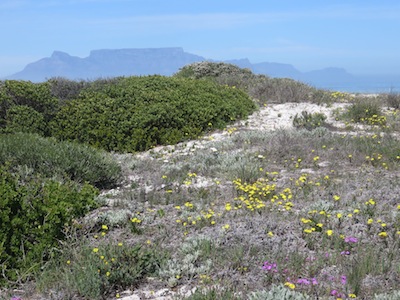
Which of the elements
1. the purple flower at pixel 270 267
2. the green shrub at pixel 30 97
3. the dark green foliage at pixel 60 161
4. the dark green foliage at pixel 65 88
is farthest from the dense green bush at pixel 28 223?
the dark green foliage at pixel 65 88

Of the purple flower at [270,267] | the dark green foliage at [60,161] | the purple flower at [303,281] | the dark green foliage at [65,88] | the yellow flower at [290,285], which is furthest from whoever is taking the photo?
the dark green foliage at [65,88]

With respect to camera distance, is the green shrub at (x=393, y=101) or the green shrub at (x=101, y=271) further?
the green shrub at (x=393, y=101)

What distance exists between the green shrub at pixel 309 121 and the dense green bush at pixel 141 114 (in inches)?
65.7

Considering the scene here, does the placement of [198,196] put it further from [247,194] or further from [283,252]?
[283,252]

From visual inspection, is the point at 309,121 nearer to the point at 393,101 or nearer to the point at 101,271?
the point at 393,101

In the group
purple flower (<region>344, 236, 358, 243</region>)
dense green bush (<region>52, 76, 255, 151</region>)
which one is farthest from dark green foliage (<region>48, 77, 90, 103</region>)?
purple flower (<region>344, 236, 358, 243</region>)

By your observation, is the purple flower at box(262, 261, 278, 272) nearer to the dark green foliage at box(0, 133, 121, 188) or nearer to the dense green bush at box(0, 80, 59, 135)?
the dark green foliage at box(0, 133, 121, 188)

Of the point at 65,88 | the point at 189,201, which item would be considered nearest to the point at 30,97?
the point at 65,88

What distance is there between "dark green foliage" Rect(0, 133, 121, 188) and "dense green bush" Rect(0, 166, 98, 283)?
5.59ft

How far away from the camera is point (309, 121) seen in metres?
12.9

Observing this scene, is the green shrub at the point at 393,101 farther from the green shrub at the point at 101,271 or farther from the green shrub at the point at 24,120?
the green shrub at the point at 101,271

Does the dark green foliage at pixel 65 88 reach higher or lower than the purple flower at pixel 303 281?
higher

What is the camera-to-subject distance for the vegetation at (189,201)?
4.79 meters

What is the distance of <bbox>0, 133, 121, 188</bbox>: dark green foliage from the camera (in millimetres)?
8085
